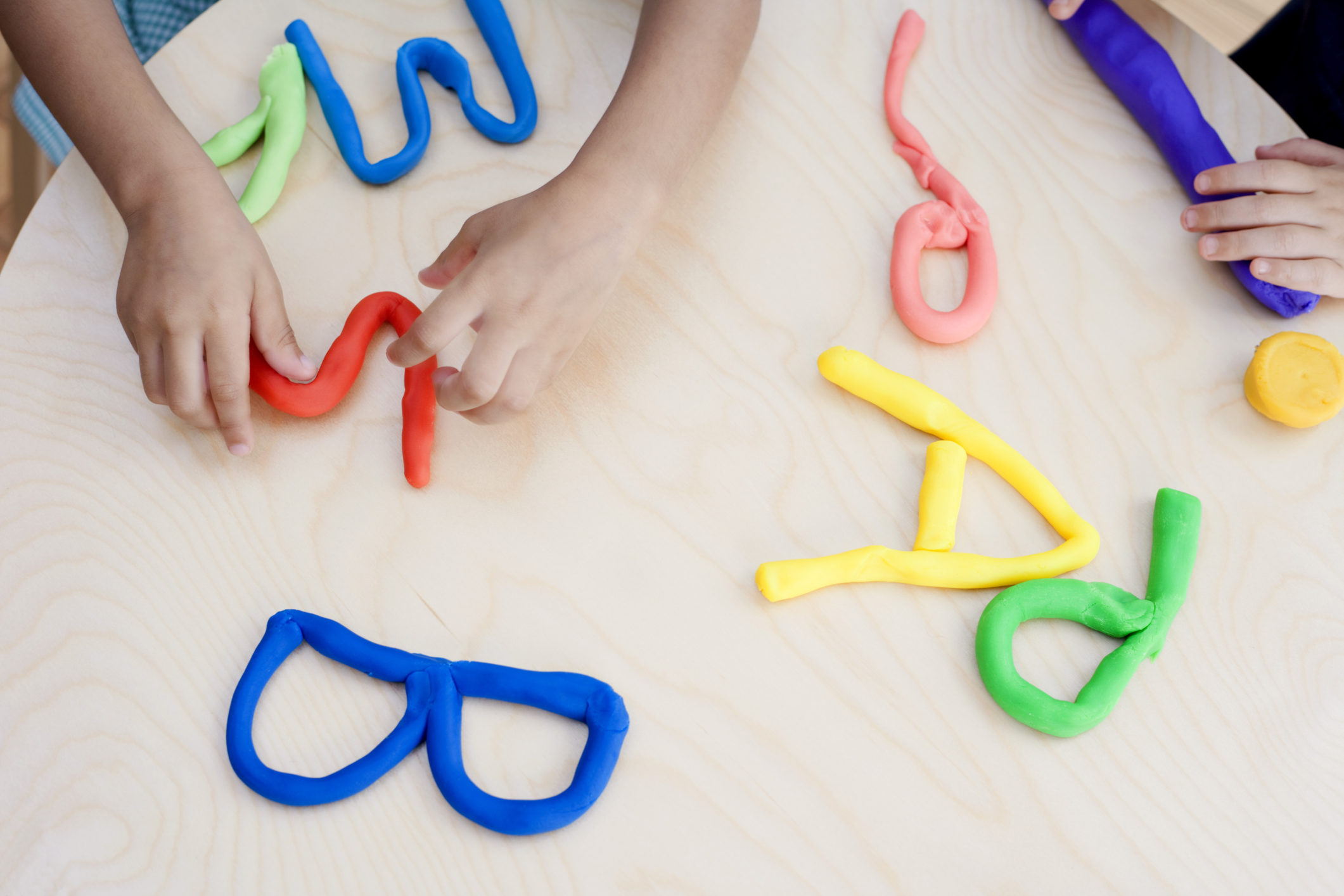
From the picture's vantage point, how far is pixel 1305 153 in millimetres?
660

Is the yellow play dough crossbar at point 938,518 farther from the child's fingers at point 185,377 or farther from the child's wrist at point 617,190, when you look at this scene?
the child's fingers at point 185,377

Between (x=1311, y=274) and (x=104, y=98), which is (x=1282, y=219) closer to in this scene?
(x=1311, y=274)

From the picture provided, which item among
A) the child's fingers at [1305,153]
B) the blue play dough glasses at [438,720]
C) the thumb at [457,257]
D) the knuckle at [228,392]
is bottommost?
the blue play dough glasses at [438,720]

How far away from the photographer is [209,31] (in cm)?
72

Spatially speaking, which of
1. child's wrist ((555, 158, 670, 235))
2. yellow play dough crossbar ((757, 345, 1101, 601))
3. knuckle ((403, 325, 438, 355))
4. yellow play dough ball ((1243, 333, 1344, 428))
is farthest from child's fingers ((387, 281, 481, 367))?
yellow play dough ball ((1243, 333, 1344, 428))

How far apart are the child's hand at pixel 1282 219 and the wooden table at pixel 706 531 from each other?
29mm

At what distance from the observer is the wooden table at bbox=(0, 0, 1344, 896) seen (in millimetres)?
455

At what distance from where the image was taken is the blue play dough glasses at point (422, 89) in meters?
0.66

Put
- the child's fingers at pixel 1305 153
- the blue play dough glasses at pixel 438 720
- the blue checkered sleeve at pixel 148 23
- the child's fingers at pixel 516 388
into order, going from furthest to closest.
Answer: the blue checkered sleeve at pixel 148 23, the child's fingers at pixel 1305 153, the child's fingers at pixel 516 388, the blue play dough glasses at pixel 438 720

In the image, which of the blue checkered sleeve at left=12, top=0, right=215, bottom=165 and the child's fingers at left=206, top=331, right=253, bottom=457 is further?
the blue checkered sleeve at left=12, top=0, right=215, bottom=165

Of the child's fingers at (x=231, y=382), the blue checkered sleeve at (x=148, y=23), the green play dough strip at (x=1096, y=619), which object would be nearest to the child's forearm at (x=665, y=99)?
the child's fingers at (x=231, y=382)

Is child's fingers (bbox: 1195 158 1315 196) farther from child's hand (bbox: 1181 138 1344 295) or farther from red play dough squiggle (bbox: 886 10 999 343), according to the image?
red play dough squiggle (bbox: 886 10 999 343)

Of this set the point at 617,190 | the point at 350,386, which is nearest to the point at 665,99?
the point at 617,190

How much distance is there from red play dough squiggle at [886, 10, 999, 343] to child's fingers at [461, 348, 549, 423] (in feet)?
0.83
